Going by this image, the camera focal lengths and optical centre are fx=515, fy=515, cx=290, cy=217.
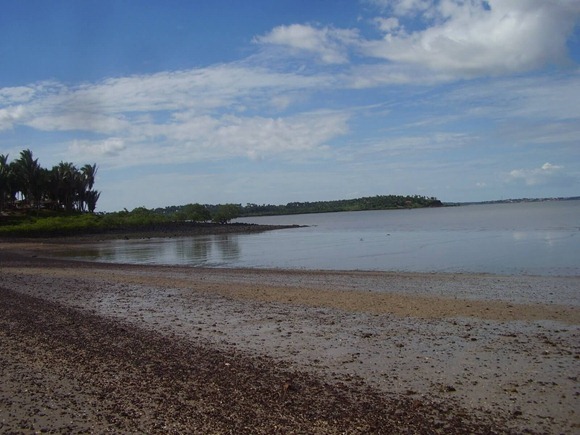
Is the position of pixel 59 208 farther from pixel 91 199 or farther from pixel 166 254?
pixel 166 254

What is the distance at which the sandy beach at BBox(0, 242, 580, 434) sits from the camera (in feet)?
20.7

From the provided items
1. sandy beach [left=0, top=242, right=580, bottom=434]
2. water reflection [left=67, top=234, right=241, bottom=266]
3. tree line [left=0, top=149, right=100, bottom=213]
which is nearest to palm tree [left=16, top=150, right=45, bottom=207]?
tree line [left=0, top=149, right=100, bottom=213]

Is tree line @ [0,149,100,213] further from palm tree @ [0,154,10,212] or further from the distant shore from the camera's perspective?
the distant shore

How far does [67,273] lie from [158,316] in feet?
49.5

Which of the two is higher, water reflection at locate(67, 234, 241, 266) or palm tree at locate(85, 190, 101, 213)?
palm tree at locate(85, 190, 101, 213)

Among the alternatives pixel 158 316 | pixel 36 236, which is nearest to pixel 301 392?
pixel 158 316

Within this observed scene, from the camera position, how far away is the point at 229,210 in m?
129

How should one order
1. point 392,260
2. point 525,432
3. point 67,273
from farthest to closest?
point 392,260, point 67,273, point 525,432

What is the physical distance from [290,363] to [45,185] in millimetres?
103089

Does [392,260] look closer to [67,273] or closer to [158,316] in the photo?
[67,273]

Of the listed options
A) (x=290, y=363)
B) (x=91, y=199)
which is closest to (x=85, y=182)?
(x=91, y=199)

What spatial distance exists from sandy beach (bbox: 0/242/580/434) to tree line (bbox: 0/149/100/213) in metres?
86.4

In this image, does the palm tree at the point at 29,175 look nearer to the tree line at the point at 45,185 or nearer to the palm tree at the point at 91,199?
the tree line at the point at 45,185

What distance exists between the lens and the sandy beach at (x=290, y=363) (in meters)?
6.32
